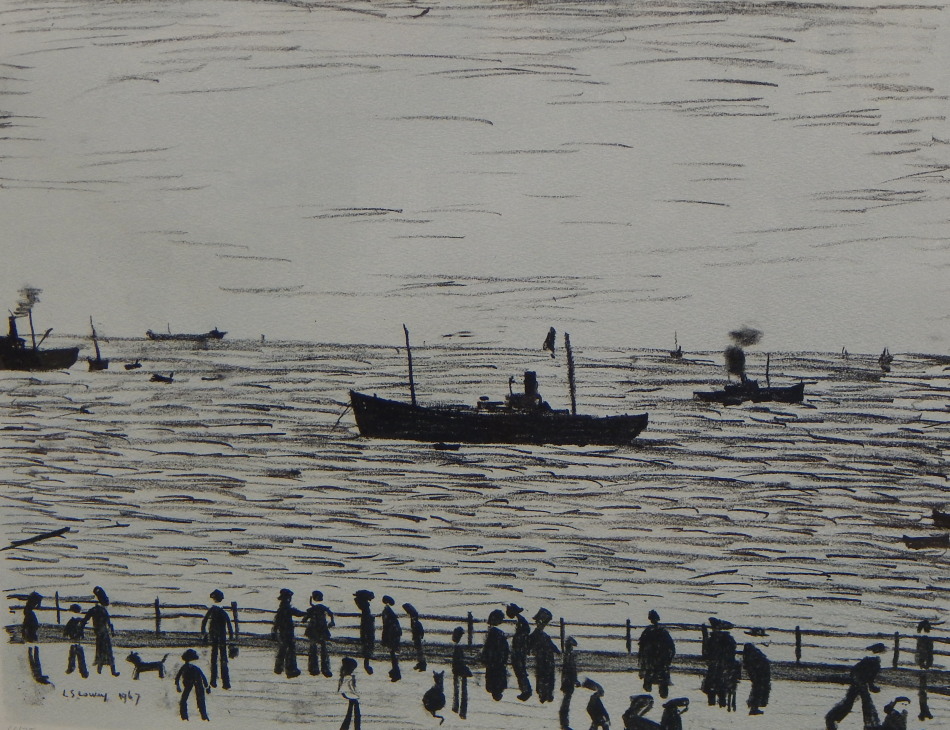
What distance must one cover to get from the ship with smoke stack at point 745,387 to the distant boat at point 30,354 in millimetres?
3188

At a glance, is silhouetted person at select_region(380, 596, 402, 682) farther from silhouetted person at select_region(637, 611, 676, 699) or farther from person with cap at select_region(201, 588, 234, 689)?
silhouetted person at select_region(637, 611, 676, 699)

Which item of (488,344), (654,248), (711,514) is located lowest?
(711,514)

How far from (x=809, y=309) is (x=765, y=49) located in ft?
3.93

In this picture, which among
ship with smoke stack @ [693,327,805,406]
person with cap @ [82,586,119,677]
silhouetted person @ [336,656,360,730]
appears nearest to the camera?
ship with smoke stack @ [693,327,805,406]

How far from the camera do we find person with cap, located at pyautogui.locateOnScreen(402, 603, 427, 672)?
3928 mm

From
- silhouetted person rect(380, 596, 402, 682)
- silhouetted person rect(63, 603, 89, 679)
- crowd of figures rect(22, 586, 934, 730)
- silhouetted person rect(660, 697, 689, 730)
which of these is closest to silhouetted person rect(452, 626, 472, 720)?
crowd of figures rect(22, 586, 934, 730)

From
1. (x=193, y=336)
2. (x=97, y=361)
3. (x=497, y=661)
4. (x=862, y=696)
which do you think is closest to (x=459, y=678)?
(x=497, y=661)

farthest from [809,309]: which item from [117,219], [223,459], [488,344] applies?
[117,219]

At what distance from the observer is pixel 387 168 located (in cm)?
395

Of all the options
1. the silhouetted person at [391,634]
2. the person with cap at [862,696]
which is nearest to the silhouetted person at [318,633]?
the silhouetted person at [391,634]

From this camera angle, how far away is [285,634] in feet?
12.9

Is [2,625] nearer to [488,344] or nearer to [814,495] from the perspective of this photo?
[488,344]

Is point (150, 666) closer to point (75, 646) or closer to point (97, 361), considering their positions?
point (75, 646)

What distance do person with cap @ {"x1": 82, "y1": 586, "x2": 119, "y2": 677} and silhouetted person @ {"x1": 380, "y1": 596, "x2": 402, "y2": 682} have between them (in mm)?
1400
